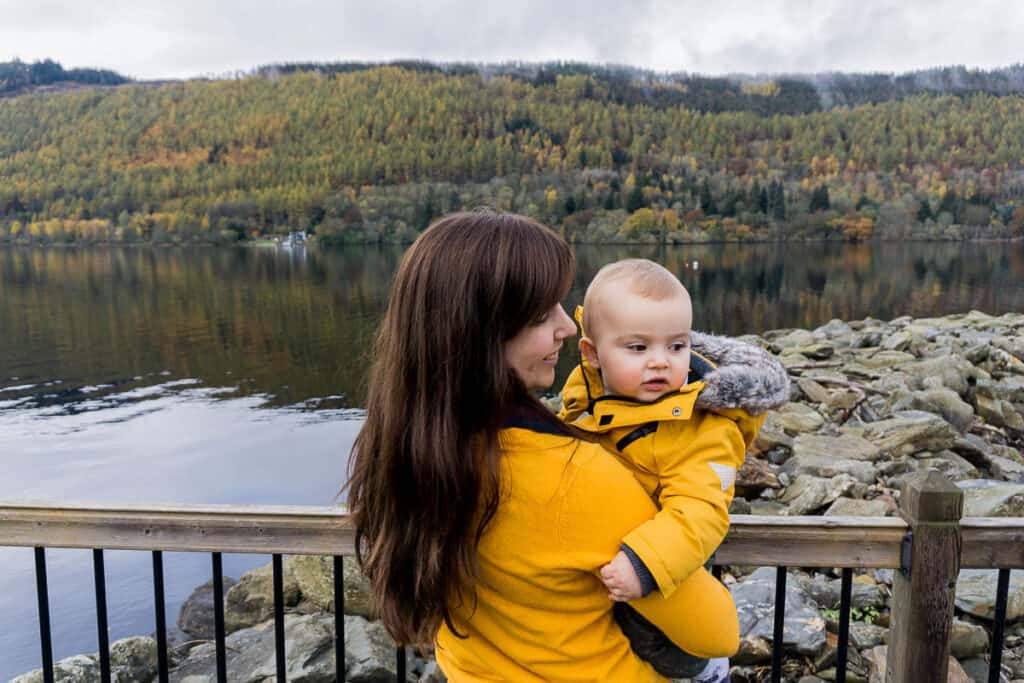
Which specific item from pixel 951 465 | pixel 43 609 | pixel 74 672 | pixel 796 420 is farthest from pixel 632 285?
pixel 796 420

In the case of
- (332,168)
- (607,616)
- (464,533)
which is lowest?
(607,616)

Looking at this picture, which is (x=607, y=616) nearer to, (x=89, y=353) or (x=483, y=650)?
(x=483, y=650)

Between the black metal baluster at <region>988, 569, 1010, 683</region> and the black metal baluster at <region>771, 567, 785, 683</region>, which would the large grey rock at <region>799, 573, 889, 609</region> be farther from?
the black metal baluster at <region>771, 567, 785, 683</region>

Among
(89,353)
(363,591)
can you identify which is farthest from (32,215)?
(363,591)

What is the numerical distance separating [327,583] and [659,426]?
5064 millimetres

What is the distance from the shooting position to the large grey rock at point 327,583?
554 centimetres

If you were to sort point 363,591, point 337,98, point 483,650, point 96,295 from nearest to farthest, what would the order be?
point 483,650 < point 363,591 < point 96,295 < point 337,98

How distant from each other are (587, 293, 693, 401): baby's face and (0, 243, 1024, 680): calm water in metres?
0.88

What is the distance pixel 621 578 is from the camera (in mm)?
1314

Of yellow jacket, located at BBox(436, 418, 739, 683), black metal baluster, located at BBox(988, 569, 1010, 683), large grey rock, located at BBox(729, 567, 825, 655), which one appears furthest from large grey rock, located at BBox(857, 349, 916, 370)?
yellow jacket, located at BBox(436, 418, 739, 683)

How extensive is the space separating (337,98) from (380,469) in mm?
151517

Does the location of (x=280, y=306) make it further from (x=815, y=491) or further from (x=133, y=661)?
(x=815, y=491)

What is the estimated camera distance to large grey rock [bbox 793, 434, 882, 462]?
7.40 meters

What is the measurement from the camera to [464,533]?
1390 mm
